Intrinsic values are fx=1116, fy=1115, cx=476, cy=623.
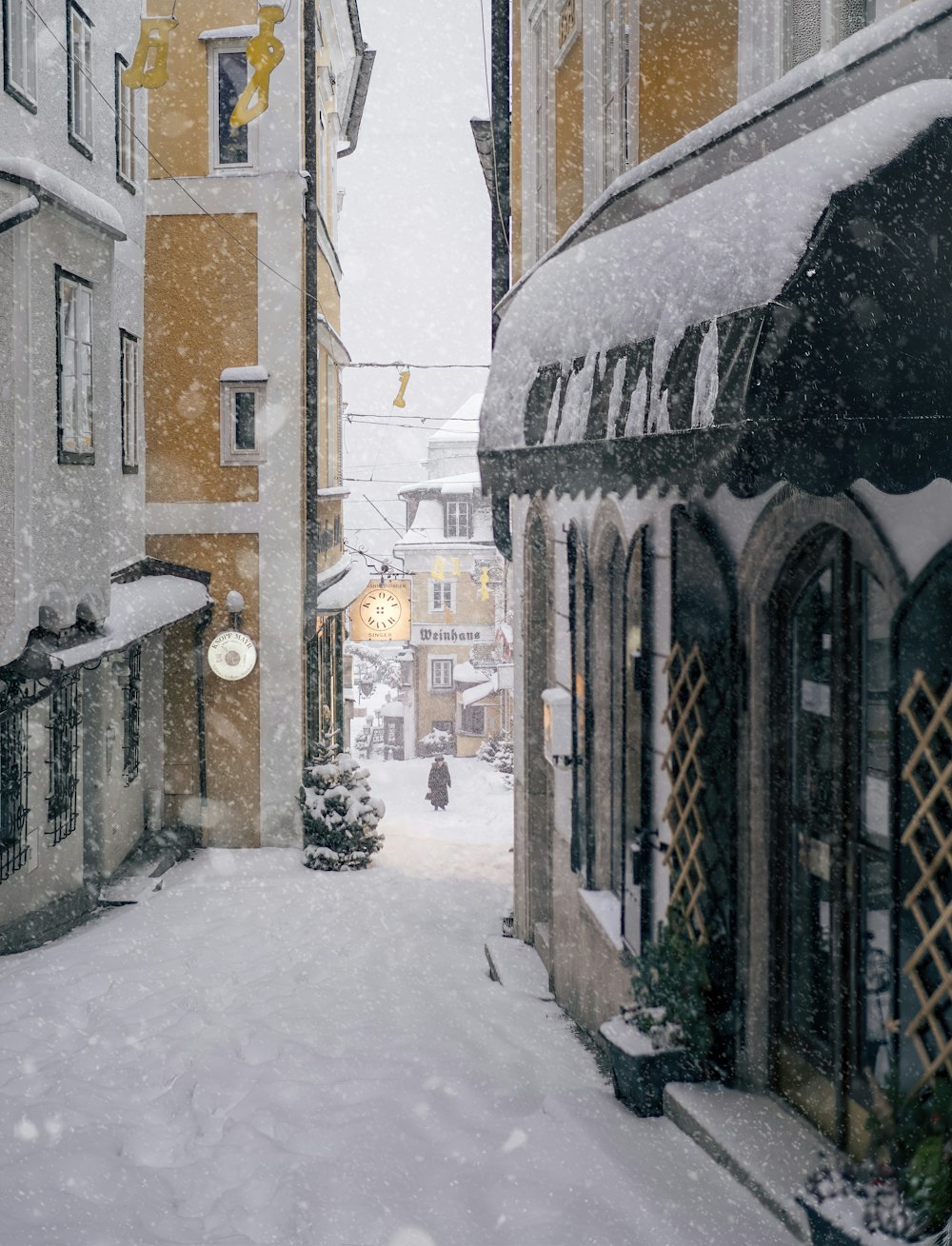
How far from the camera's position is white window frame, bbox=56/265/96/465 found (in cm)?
957

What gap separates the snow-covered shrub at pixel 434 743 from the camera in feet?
146

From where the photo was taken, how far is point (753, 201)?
4.18 meters

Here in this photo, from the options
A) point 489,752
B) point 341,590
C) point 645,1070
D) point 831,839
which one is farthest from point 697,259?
point 489,752

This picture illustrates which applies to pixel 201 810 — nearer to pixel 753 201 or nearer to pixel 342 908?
pixel 342 908

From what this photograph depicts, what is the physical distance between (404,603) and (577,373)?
20.7 metres

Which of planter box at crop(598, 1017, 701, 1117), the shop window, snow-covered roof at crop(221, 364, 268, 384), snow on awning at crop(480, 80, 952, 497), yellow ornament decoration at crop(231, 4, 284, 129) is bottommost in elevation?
the shop window

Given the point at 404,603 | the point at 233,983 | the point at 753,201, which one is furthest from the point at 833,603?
the point at 404,603

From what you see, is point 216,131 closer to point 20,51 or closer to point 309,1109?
point 20,51

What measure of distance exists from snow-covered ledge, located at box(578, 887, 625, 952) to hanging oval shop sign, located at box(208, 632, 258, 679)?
7821 millimetres

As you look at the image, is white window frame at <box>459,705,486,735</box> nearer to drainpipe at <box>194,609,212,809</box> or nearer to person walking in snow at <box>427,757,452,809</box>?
person walking in snow at <box>427,757,452,809</box>

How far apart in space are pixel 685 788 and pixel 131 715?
10090 millimetres

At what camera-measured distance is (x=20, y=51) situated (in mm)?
9094

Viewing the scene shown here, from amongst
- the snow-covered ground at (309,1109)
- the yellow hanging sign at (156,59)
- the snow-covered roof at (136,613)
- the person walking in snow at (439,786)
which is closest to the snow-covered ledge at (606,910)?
the snow-covered ground at (309,1109)

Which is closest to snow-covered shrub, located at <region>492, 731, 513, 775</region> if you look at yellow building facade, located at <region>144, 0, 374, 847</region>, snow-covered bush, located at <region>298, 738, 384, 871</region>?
snow-covered bush, located at <region>298, 738, 384, 871</region>
